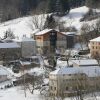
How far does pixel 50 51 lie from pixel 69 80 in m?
11.1

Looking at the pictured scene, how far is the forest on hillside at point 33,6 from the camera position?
53.8m

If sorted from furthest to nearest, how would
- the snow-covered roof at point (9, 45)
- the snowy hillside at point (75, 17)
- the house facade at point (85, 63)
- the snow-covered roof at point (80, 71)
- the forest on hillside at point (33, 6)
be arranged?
the forest on hillside at point (33, 6) → the snowy hillside at point (75, 17) → the snow-covered roof at point (9, 45) → the house facade at point (85, 63) → the snow-covered roof at point (80, 71)

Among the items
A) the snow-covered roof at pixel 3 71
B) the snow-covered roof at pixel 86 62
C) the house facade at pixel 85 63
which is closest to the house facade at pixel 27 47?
the snow-covered roof at pixel 3 71

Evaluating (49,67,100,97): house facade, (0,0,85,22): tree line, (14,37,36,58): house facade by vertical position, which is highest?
(0,0,85,22): tree line

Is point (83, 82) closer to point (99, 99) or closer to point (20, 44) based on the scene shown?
point (99, 99)

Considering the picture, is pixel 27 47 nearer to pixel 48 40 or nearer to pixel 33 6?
pixel 48 40

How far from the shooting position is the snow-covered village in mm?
29125

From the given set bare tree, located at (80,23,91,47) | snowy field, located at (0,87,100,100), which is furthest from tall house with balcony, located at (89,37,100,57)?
snowy field, located at (0,87,100,100)

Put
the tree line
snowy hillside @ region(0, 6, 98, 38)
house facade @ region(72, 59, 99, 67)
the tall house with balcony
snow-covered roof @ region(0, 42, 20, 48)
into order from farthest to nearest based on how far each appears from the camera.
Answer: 1. the tree line
2. snowy hillside @ region(0, 6, 98, 38)
3. snow-covered roof @ region(0, 42, 20, 48)
4. the tall house with balcony
5. house facade @ region(72, 59, 99, 67)

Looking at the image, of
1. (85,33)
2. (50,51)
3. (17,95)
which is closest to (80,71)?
(17,95)

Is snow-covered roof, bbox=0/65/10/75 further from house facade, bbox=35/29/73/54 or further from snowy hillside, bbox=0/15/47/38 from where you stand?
snowy hillside, bbox=0/15/47/38

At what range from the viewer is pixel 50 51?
40.2 metres

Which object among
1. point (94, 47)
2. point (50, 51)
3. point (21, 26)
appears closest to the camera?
point (94, 47)

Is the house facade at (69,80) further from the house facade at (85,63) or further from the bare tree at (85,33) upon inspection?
the bare tree at (85,33)
